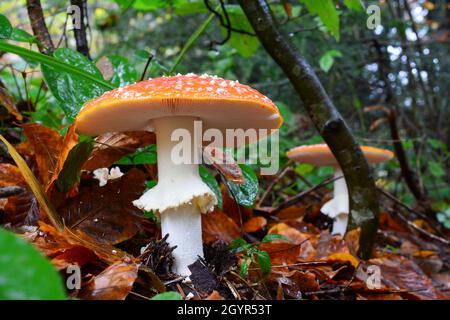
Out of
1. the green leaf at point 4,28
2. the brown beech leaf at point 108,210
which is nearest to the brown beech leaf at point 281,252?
the brown beech leaf at point 108,210

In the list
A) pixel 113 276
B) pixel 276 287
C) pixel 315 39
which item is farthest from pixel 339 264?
pixel 315 39

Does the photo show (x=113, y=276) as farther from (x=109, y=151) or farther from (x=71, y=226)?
(x=109, y=151)

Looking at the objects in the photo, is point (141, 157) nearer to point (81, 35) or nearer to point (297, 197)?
point (81, 35)

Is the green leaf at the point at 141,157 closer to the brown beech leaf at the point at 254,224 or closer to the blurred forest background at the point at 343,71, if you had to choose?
the brown beech leaf at the point at 254,224

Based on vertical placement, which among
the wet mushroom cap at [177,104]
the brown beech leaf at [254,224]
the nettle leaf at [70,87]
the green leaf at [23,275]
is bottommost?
the brown beech leaf at [254,224]

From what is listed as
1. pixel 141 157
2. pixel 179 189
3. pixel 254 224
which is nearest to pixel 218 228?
pixel 254 224

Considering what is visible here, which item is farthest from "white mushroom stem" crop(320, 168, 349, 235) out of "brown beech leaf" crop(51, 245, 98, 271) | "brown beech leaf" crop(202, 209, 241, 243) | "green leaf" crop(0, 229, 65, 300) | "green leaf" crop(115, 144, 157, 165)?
"green leaf" crop(0, 229, 65, 300)

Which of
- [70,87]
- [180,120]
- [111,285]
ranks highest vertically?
[70,87]
